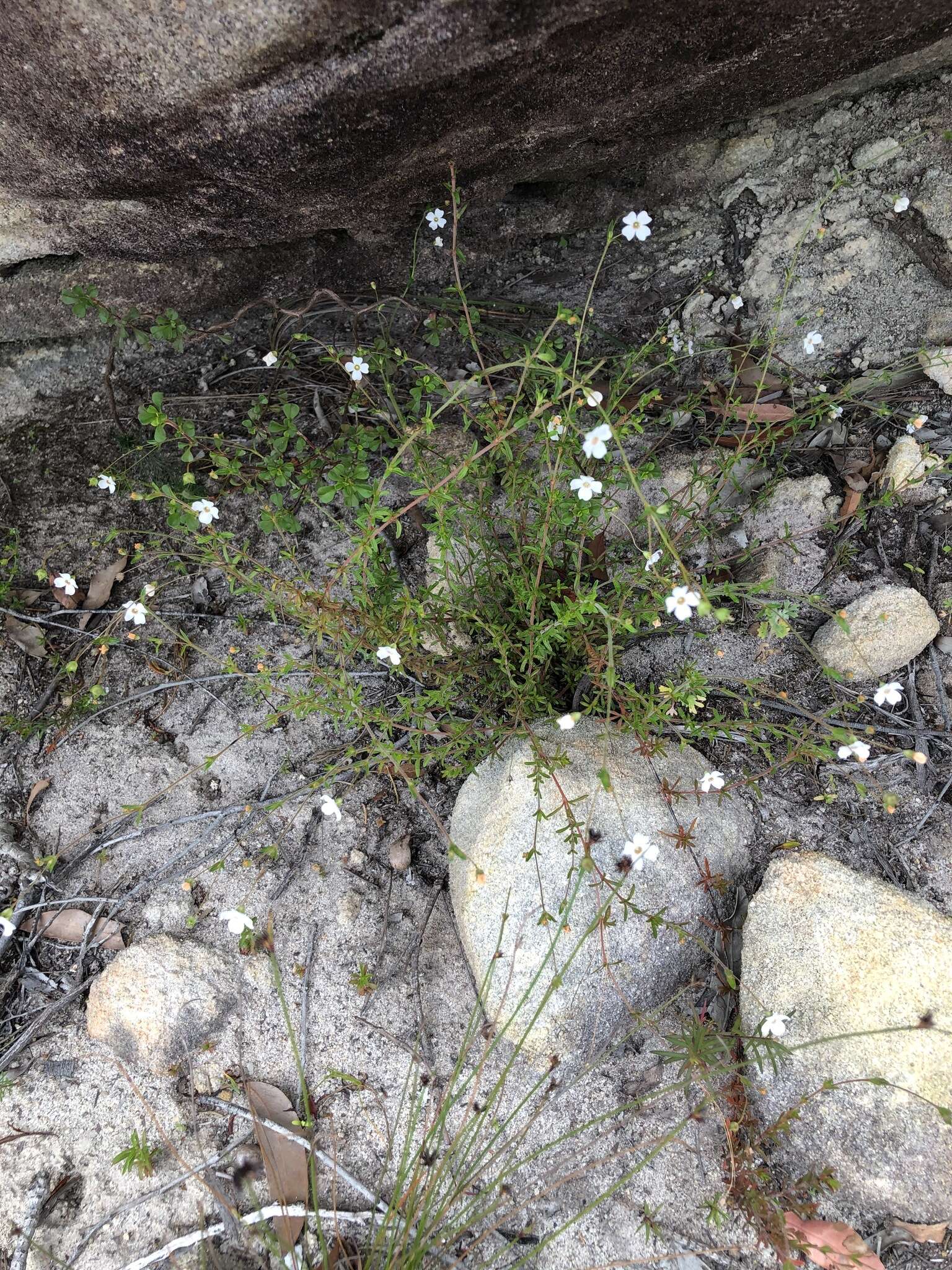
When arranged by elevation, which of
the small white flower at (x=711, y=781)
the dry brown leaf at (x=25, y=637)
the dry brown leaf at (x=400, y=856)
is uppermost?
the dry brown leaf at (x=25, y=637)

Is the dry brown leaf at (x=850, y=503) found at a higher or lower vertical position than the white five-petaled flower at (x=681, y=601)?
lower

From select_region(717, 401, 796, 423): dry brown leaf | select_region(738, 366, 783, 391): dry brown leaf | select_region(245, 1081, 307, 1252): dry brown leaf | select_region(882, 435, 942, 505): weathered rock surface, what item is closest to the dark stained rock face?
select_region(738, 366, 783, 391): dry brown leaf

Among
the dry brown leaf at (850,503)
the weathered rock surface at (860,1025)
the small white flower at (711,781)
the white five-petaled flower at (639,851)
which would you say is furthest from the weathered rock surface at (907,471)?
the white five-petaled flower at (639,851)

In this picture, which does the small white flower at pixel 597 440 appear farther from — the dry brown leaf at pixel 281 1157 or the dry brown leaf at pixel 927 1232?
the dry brown leaf at pixel 927 1232

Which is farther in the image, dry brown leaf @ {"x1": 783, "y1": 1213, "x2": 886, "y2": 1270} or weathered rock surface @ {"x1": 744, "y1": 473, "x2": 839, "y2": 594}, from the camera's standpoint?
weathered rock surface @ {"x1": 744, "y1": 473, "x2": 839, "y2": 594}

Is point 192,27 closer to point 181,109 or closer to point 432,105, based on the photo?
point 181,109

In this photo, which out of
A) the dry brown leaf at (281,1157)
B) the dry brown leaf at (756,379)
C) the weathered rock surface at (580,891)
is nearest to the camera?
the dry brown leaf at (281,1157)

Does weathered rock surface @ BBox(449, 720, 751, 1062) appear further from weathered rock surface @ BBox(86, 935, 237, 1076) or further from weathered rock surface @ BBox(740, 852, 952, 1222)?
weathered rock surface @ BBox(86, 935, 237, 1076)
